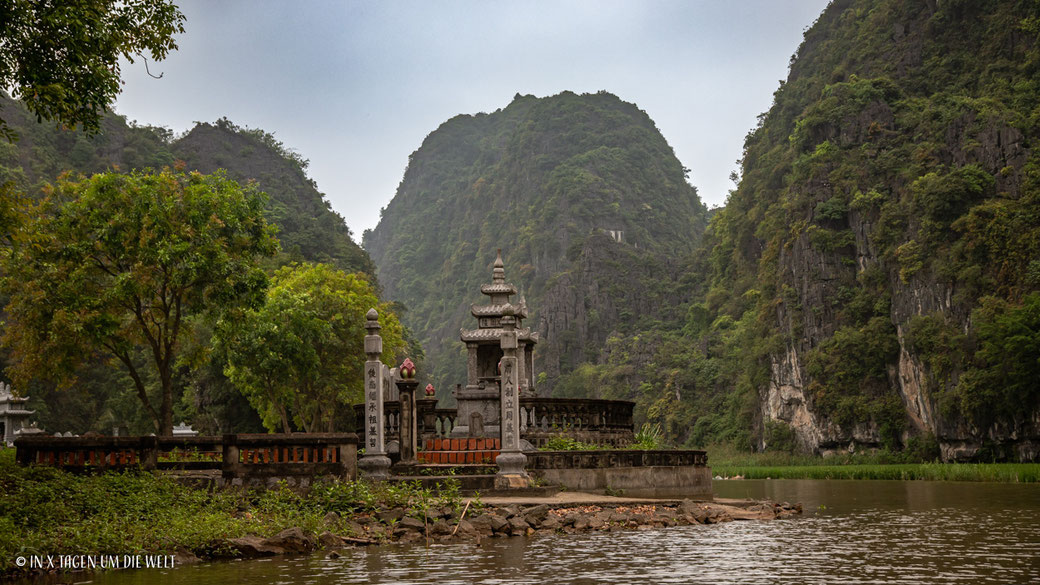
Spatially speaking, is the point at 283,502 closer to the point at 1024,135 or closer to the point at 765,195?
the point at 1024,135

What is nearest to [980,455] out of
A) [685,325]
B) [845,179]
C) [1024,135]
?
[1024,135]

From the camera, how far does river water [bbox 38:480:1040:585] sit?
10555mm

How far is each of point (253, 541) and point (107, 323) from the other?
45.0 ft

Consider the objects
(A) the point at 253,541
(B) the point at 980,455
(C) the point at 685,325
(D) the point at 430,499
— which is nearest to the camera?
(A) the point at 253,541

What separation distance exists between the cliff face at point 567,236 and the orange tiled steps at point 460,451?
10434cm

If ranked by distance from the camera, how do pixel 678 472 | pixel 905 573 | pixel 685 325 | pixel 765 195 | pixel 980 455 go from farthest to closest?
pixel 685 325, pixel 765 195, pixel 980 455, pixel 678 472, pixel 905 573

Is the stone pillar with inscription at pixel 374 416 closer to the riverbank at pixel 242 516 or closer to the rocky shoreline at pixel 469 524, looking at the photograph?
the riverbank at pixel 242 516

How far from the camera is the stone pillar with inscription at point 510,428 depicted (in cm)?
1923

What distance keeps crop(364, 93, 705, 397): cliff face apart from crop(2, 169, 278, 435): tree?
339ft

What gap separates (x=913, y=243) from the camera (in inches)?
2494

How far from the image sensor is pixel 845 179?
75938mm

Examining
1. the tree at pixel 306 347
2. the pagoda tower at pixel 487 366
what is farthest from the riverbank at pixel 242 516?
the tree at pixel 306 347

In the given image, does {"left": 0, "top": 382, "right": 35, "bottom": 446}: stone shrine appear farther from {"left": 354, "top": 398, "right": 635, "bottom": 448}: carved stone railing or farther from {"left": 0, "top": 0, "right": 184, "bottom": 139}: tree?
{"left": 0, "top": 0, "right": 184, "bottom": 139}: tree

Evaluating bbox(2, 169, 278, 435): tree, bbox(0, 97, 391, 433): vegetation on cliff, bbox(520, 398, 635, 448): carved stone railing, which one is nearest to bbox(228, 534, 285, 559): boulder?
bbox(0, 97, 391, 433): vegetation on cliff
